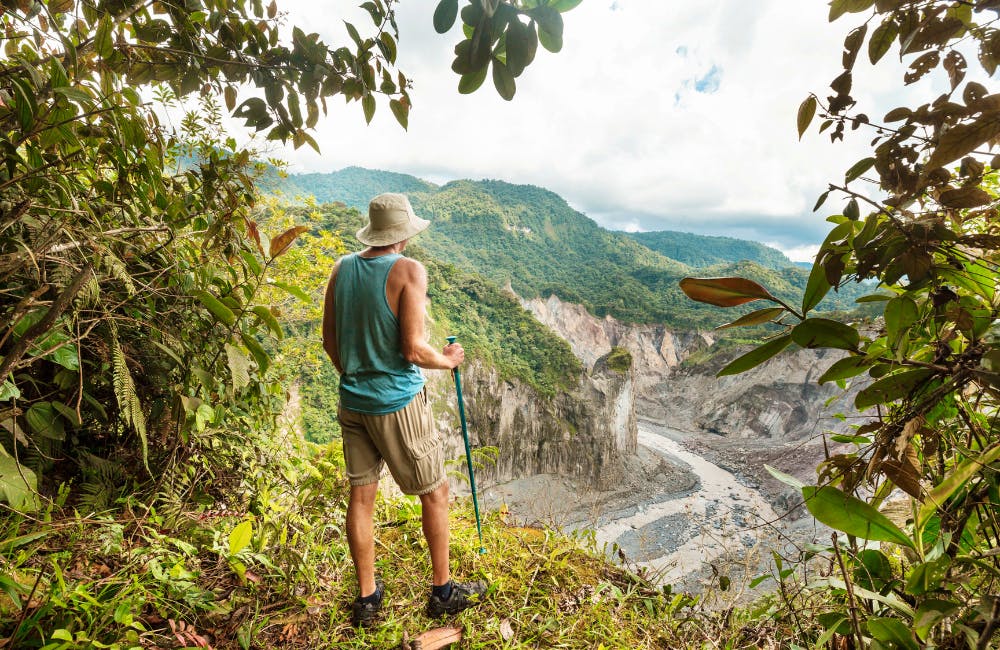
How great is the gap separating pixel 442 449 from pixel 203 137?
73.0 inches

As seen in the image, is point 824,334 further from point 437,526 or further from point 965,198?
point 437,526

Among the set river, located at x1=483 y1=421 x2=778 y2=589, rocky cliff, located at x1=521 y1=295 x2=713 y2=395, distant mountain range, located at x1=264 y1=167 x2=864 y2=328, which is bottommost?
river, located at x1=483 y1=421 x2=778 y2=589

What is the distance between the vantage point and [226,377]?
5.86 ft

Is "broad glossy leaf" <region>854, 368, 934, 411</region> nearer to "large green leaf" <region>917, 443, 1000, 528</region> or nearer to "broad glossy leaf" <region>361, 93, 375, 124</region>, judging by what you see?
"large green leaf" <region>917, 443, 1000, 528</region>

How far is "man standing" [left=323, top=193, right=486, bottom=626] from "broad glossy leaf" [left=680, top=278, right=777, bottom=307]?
1.14 metres

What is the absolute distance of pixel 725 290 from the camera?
24.3 inches

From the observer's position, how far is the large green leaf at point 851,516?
2.04 feet

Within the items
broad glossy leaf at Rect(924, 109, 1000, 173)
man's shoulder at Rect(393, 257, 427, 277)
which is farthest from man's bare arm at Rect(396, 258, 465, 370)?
broad glossy leaf at Rect(924, 109, 1000, 173)

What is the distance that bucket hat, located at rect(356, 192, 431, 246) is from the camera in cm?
171

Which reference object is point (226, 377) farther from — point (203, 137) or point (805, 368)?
point (805, 368)

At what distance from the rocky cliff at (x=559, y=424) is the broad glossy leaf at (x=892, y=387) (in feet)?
98.3

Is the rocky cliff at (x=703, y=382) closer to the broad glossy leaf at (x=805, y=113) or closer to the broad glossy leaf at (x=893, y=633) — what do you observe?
the broad glossy leaf at (x=893, y=633)

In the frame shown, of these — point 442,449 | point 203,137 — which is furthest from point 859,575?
point 203,137

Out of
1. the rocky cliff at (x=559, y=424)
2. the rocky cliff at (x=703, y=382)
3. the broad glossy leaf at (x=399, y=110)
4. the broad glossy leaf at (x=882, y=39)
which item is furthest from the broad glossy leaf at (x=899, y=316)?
the rocky cliff at (x=703, y=382)
